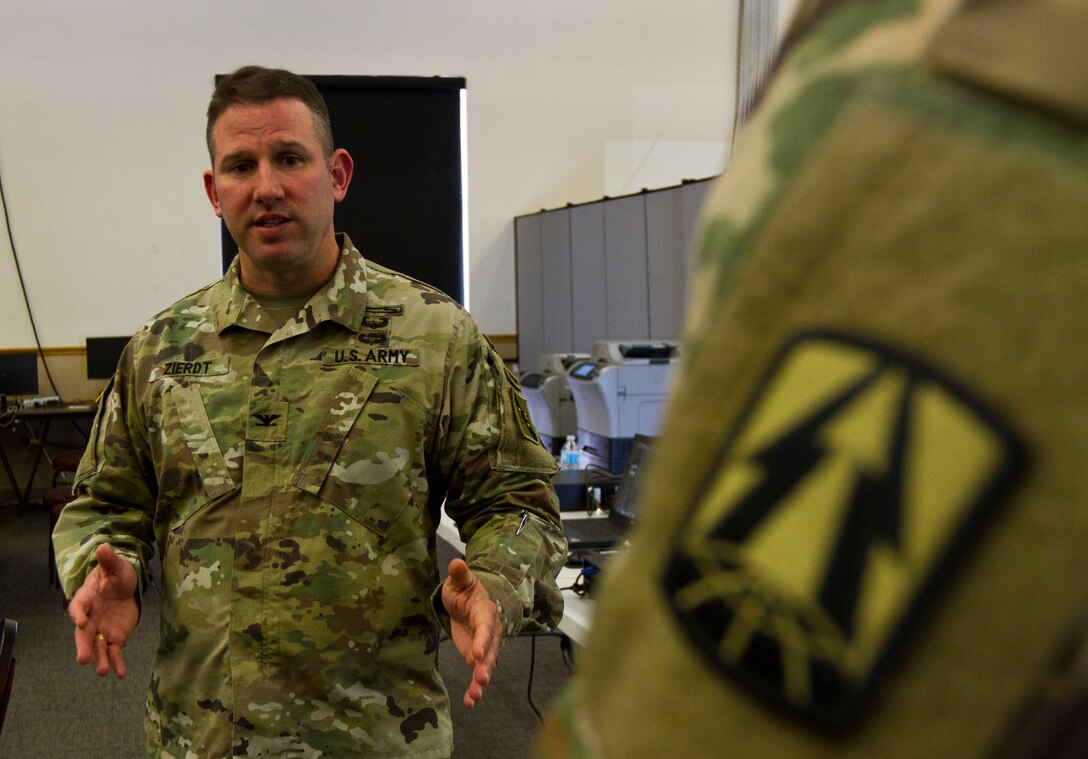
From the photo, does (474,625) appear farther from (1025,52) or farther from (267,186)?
(1025,52)

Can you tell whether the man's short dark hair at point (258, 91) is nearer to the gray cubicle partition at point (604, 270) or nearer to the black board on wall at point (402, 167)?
the black board on wall at point (402, 167)

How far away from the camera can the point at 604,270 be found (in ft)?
26.8

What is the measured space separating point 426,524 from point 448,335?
34 cm

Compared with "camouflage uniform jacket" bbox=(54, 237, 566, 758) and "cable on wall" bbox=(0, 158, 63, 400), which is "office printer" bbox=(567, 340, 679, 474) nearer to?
"camouflage uniform jacket" bbox=(54, 237, 566, 758)

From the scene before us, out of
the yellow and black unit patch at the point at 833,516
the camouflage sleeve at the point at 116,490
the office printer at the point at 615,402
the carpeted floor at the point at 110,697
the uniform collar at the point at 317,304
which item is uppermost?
the yellow and black unit patch at the point at 833,516

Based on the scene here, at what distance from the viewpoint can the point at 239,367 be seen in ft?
5.66

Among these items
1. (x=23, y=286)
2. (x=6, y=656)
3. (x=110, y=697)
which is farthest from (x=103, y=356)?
(x=6, y=656)

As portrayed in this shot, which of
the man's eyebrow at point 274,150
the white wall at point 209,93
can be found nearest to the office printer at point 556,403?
the white wall at point 209,93

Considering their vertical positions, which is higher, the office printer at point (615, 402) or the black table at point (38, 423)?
the office printer at point (615, 402)

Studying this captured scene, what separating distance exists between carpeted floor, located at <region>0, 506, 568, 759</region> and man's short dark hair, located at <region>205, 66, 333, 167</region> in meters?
2.42

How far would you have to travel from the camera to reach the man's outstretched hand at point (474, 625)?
1.31 meters

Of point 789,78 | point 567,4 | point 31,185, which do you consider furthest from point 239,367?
point 567,4

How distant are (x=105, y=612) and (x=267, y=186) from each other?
0.75 m

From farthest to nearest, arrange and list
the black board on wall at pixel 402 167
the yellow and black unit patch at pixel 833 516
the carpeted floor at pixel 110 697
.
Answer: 1. the black board on wall at pixel 402 167
2. the carpeted floor at pixel 110 697
3. the yellow and black unit patch at pixel 833 516
